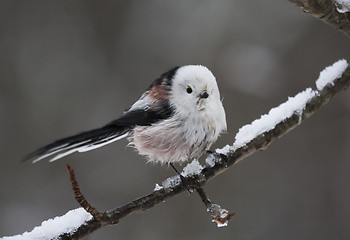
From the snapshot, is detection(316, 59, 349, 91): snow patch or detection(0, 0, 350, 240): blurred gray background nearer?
detection(316, 59, 349, 91): snow patch

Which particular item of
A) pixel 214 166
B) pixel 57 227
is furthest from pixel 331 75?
pixel 57 227

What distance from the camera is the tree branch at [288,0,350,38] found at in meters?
1.76

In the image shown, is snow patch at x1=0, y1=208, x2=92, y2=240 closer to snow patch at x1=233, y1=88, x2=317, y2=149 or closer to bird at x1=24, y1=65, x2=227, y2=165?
bird at x1=24, y1=65, x2=227, y2=165

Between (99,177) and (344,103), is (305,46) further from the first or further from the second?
(99,177)

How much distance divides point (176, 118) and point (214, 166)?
1.11 feet

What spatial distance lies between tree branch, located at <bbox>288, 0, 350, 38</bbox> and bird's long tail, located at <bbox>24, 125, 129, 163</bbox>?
3.32 feet

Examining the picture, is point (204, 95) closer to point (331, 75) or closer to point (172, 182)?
point (172, 182)

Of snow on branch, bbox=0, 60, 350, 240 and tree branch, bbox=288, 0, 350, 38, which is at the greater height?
tree branch, bbox=288, 0, 350, 38

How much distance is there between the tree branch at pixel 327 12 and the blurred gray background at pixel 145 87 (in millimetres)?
2146

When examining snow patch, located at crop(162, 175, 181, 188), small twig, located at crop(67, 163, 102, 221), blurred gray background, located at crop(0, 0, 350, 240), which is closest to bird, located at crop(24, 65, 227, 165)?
snow patch, located at crop(162, 175, 181, 188)

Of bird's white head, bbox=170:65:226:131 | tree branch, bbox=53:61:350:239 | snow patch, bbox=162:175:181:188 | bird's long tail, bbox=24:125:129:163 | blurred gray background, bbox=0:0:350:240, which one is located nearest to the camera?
bird's long tail, bbox=24:125:129:163

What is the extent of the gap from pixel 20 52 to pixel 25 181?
169cm

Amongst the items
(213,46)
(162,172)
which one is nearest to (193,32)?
(213,46)

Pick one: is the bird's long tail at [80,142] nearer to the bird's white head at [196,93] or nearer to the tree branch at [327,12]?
the bird's white head at [196,93]
